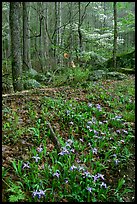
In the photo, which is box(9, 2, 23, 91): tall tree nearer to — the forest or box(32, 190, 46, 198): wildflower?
the forest

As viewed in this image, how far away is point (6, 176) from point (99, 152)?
169cm

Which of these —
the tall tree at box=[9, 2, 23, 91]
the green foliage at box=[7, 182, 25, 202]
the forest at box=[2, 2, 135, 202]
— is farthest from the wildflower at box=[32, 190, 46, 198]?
the tall tree at box=[9, 2, 23, 91]

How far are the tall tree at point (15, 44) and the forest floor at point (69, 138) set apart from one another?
→ 1616 millimetres

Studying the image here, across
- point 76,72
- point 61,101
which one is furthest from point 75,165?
point 76,72

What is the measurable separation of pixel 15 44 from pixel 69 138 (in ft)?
14.8

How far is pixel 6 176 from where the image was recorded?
3.57 metres

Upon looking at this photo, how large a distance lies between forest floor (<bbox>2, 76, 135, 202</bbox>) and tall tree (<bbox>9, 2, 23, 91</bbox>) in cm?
162

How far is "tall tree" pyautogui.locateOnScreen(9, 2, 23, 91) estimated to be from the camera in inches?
311

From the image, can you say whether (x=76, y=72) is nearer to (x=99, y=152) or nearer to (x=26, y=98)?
(x=26, y=98)

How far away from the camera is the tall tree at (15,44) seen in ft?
25.9

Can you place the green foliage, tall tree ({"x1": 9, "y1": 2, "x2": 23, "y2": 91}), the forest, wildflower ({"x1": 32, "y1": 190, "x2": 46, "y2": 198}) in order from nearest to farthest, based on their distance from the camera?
1. the green foliage
2. wildflower ({"x1": 32, "y1": 190, "x2": 46, "y2": 198})
3. the forest
4. tall tree ({"x1": 9, "y1": 2, "x2": 23, "y2": 91})

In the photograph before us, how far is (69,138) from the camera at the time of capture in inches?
189

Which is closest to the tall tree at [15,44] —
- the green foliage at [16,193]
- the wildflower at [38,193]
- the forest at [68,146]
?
the forest at [68,146]

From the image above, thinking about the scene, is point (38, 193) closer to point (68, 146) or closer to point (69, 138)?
point (68, 146)
